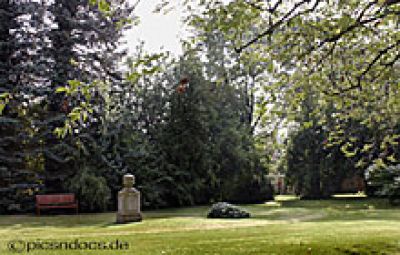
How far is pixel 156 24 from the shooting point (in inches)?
144

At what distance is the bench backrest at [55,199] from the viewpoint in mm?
14109

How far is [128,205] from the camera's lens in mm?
10930

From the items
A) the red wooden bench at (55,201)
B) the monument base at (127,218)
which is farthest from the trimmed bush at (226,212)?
the red wooden bench at (55,201)

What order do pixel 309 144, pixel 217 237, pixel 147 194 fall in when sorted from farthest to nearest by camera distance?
1. pixel 309 144
2. pixel 147 194
3. pixel 217 237

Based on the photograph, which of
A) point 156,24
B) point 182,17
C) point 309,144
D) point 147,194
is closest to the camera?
point 156,24

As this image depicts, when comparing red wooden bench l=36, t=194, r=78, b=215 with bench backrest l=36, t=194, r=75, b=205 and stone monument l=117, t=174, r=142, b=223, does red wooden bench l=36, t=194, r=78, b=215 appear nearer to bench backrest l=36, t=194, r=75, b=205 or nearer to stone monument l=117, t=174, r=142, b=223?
bench backrest l=36, t=194, r=75, b=205

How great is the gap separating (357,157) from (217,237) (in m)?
15.2

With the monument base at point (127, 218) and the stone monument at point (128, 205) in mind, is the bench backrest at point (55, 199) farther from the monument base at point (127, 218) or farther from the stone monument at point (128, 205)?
the monument base at point (127, 218)

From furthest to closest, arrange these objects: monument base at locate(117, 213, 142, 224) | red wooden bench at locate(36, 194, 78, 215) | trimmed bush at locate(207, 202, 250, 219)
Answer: red wooden bench at locate(36, 194, 78, 215)
trimmed bush at locate(207, 202, 250, 219)
monument base at locate(117, 213, 142, 224)

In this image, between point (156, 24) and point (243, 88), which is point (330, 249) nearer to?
point (156, 24)

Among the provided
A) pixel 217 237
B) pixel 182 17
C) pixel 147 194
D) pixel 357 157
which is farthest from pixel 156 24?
pixel 357 157

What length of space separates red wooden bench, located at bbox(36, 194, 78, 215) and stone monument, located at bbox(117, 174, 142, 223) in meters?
4.29

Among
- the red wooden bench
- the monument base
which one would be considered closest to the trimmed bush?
the monument base

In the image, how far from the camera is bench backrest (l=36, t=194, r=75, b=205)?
14.1 metres
